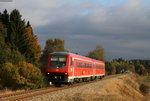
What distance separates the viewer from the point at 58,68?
25.8m

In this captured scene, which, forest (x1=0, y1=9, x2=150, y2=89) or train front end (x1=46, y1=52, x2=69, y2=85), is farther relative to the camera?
train front end (x1=46, y1=52, x2=69, y2=85)

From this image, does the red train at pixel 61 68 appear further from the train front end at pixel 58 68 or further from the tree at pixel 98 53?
the tree at pixel 98 53

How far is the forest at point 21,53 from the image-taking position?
23.5m

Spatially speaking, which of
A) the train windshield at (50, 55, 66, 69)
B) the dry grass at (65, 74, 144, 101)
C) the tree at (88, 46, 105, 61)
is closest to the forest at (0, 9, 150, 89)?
the tree at (88, 46, 105, 61)

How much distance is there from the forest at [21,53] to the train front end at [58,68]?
2.97ft

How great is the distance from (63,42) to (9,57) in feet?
242

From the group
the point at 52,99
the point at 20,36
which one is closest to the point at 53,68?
the point at 52,99

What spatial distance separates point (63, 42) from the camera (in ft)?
341

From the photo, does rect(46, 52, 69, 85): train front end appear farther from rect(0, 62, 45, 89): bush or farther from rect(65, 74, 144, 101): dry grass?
rect(65, 74, 144, 101): dry grass

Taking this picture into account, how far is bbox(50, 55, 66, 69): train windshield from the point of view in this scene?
2586 cm

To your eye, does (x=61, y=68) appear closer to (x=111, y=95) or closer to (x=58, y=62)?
(x=58, y=62)

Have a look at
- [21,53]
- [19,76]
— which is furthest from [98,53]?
[19,76]

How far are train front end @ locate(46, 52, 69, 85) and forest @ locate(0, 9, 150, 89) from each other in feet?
2.97

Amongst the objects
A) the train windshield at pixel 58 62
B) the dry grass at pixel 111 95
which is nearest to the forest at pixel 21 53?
the train windshield at pixel 58 62
